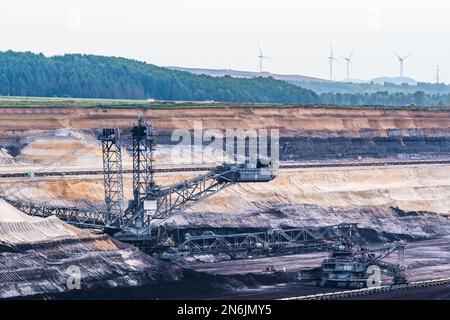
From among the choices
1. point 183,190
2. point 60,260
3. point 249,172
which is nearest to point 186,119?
point 183,190

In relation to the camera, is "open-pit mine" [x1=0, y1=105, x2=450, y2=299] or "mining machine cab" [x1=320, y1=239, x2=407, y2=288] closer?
"open-pit mine" [x1=0, y1=105, x2=450, y2=299]

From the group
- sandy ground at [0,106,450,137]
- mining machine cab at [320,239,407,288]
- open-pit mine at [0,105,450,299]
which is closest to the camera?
open-pit mine at [0,105,450,299]

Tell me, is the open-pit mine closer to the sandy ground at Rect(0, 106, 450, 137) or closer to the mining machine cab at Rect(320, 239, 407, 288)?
the mining machine cab at Rect(320, 239, 407, 288)

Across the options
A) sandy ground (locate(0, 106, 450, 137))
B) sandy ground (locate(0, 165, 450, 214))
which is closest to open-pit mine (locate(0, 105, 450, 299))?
sandy ground (locate(0, 165, 450, 214))

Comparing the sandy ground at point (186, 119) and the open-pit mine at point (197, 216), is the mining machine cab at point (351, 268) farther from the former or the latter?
the sandy ground at point (186, 119)

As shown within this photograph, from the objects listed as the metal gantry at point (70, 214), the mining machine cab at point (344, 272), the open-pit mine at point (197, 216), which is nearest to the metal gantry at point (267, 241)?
the open-pit mine at point (197, 216)

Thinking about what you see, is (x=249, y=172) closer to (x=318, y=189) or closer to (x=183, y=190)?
(x=183, y=190)

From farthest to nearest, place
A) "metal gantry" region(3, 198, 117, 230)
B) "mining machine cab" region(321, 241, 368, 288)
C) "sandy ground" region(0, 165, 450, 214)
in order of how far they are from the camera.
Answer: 1. "sandy ground" region(0, 165, 450, 214)
2. "metal gantry" region(3, 198, 117, 230)
3. "mining machine cab" region(321, 241, 368, 288)

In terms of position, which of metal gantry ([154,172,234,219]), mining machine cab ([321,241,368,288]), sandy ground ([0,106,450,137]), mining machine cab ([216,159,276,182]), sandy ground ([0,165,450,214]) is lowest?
mining machine cab ([321,241,368,288])
